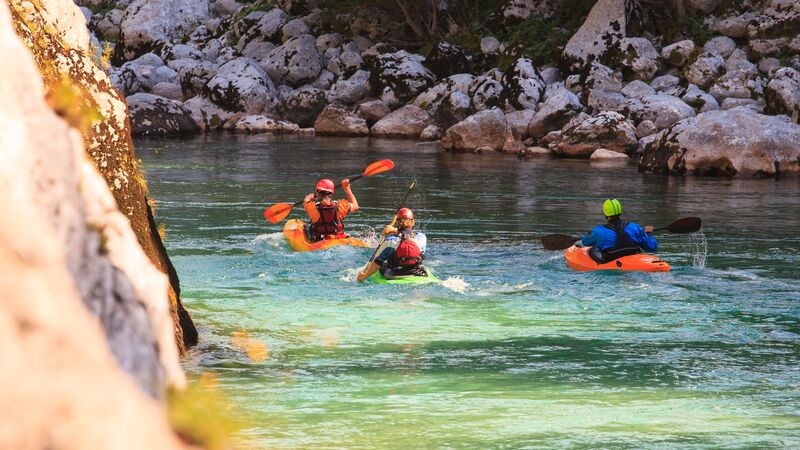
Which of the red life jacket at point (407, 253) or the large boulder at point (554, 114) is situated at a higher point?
the large boulder at point (554, 114)

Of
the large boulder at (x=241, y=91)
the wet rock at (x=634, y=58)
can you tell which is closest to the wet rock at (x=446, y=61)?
the wet rock at (x=634, y=58)

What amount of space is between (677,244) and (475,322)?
550 centimetres

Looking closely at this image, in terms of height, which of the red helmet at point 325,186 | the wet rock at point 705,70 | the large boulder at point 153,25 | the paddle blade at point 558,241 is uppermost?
the large boulder at point 153,25

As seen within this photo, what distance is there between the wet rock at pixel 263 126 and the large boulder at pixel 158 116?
147 cm

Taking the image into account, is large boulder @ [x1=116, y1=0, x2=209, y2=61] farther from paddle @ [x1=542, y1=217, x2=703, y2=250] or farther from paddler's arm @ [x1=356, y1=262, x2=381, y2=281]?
paddler's arm @ [x1=356, y1=262, x2=381, y2=281]

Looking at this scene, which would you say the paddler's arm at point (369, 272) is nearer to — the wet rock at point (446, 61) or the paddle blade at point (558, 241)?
the paddle blade at point (558, 241)

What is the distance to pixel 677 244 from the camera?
14289mm

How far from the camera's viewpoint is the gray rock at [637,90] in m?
30.2

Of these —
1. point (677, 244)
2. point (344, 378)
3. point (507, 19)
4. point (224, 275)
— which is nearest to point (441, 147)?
point (507, 19)

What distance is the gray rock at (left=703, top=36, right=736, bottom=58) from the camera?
32156mm

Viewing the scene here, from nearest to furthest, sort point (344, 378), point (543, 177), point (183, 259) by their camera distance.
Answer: point (344, 378)
point (183, 259)
point (543, 177)

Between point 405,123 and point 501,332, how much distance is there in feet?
78.8

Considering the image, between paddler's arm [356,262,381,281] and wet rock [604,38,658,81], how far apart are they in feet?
72.7

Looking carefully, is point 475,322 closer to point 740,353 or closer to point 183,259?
point 740,353
